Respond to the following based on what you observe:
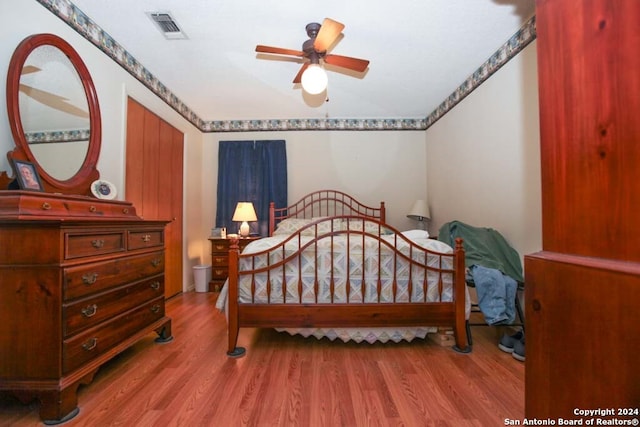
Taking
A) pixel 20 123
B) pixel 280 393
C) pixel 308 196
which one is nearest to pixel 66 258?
pixel 20 123

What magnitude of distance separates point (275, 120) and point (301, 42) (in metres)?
1.78

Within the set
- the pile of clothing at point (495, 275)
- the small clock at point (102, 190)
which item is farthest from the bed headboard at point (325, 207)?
the small clock at point (102, 190)

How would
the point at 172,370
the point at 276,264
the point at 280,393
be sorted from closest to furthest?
the point at 280,393
the point at 172,370
the point at 276,264

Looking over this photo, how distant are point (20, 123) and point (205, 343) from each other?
1769mm

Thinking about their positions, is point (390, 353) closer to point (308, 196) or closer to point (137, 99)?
point (308, 196)

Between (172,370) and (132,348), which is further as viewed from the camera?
(132,348)

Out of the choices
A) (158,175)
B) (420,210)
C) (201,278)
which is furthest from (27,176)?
(420,210)

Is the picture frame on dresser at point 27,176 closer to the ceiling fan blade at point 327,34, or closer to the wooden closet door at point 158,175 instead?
the wooden closet door at point 158,175

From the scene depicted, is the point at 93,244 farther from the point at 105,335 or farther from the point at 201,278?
the point at 201,278

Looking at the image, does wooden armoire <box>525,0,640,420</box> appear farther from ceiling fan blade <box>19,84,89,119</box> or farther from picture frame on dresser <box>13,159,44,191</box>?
ceiling fan blade <box>19,84,89,119</box>

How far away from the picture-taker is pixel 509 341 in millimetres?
1955

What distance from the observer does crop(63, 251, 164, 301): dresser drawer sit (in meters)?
1.35

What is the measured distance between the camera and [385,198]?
4082 millimetres

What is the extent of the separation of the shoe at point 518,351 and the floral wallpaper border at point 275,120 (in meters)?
2.19
